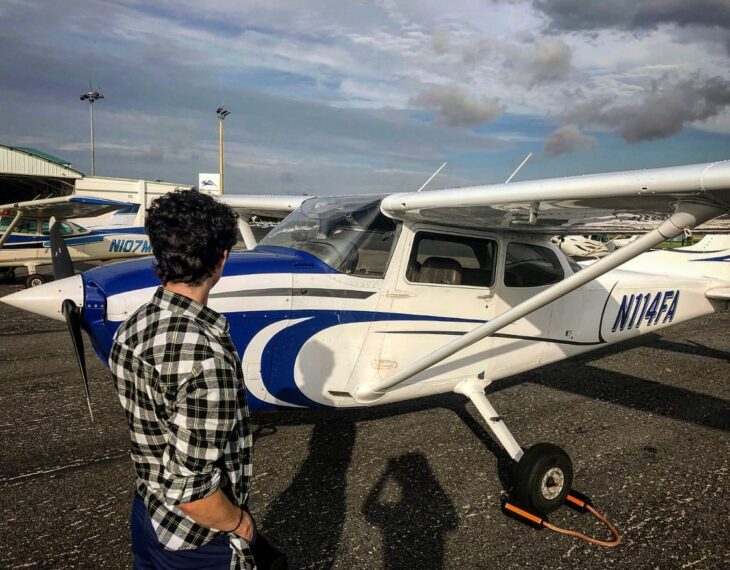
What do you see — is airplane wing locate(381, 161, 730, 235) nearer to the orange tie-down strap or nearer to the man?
the orange tie-down strap

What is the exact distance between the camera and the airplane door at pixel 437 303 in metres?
3.84

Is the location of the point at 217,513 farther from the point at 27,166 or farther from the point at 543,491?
the point at 27,166

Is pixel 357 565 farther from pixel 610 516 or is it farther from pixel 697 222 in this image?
pixel 697 222

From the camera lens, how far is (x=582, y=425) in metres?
5.01

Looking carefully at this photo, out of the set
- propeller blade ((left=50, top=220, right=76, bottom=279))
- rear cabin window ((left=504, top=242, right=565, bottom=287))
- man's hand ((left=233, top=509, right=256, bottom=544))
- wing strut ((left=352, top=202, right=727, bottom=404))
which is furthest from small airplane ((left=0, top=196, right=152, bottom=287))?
man's hand ((left=233, top=509, right=256, bottom=544))

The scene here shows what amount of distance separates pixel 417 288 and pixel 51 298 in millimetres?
2348

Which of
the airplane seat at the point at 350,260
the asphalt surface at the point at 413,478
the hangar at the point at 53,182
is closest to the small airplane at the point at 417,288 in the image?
the airplane seat at the point at 350,260

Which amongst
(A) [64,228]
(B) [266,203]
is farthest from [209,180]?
(B) [266,203]

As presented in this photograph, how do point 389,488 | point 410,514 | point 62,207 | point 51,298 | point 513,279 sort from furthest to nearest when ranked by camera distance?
point 62,207 < point 513,279 < point 389,488 < point 410,514 < point 51,298

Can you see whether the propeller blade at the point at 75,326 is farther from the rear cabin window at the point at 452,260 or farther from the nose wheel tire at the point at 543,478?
the nose wheel tire at the point at 543,478

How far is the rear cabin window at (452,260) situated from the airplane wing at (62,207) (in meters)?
13.8

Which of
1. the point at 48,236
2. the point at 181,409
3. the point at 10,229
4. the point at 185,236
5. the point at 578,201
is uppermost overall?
the point at 578,201

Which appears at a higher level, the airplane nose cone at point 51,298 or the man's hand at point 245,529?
the airplane nose cone at point 51,298

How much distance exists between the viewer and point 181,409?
1252 mm
